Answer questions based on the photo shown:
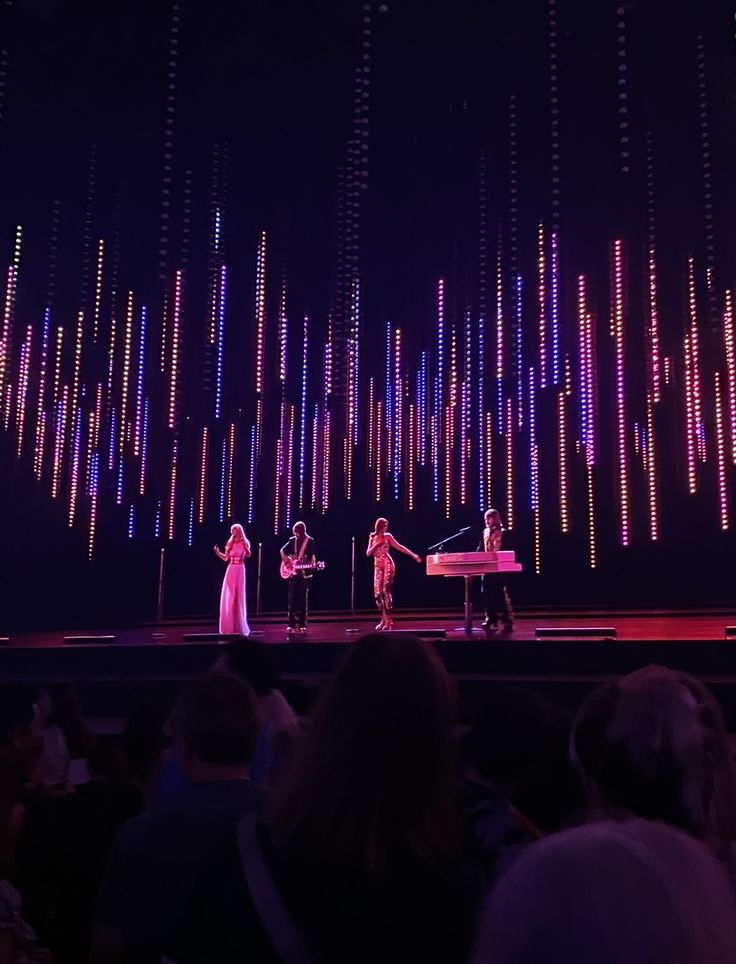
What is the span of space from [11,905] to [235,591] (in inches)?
308

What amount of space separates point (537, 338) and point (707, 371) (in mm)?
2258

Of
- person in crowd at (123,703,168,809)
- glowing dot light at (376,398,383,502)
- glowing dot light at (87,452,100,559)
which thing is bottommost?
person in crowd at (123,703,168,809)

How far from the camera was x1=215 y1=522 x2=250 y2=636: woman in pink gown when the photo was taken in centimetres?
925

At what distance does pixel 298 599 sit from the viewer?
9617 millimetres

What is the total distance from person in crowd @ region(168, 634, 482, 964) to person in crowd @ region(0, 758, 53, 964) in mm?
645

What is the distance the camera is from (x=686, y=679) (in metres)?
1.25

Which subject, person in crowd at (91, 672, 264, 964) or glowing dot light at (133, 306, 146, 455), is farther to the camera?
glowing dot light at (133, 306, 146, 455)

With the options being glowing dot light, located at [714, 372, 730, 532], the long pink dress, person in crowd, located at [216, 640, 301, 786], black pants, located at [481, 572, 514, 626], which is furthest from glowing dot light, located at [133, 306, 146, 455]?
person in crowd, located at [216, 640, 301, 786]

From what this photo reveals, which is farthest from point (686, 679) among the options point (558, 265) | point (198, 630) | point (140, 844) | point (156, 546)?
point (156, 546)

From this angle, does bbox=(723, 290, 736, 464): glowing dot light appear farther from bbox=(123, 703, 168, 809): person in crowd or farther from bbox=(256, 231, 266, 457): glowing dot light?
bbox=(123, 703, 168, 809): person in crowd

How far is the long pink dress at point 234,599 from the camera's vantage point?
9.25 m

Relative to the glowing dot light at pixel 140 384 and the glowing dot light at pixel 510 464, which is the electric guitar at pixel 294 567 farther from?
the glowing dot light at pixel 140 384

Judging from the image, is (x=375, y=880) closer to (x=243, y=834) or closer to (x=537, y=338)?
(x=243, y=834)

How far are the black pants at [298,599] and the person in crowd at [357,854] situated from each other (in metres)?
8.60
